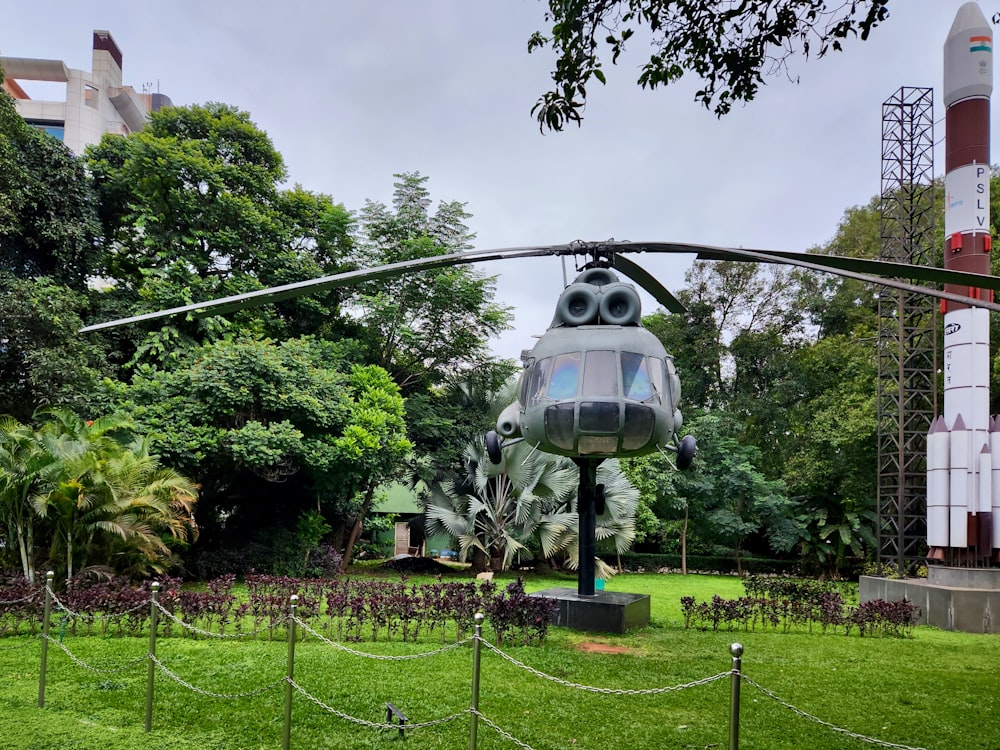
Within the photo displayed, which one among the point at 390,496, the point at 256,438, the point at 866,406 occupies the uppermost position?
the point at 866,406

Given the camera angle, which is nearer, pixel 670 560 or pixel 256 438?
pixel 256 438

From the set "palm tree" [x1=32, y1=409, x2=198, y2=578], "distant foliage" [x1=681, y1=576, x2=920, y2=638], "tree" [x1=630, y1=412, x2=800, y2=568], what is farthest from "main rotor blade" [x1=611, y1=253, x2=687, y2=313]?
"tree" [x1=630, y1=412, x2=800, y2=568]

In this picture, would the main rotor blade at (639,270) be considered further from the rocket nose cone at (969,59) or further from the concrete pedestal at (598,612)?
the rocket nose cone at (969,59)

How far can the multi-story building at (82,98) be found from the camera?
1591 inches

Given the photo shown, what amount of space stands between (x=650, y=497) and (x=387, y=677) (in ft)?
59.8

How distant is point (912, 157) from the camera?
1898 centimetres

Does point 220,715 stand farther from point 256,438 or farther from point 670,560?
point 670,560

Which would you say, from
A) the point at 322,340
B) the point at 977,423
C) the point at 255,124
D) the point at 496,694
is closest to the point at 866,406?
the point at 977,423

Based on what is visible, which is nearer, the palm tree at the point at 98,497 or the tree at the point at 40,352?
the palm tree at the point at 98,497

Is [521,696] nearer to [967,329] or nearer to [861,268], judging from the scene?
[861,268]

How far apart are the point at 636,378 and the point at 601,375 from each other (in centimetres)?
42

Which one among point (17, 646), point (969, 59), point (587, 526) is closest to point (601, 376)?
point (587, 526)

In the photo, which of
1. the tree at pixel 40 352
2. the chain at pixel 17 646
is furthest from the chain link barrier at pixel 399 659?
the tree at pixel 40 352

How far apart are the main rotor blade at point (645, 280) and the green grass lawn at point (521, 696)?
4667 mm
